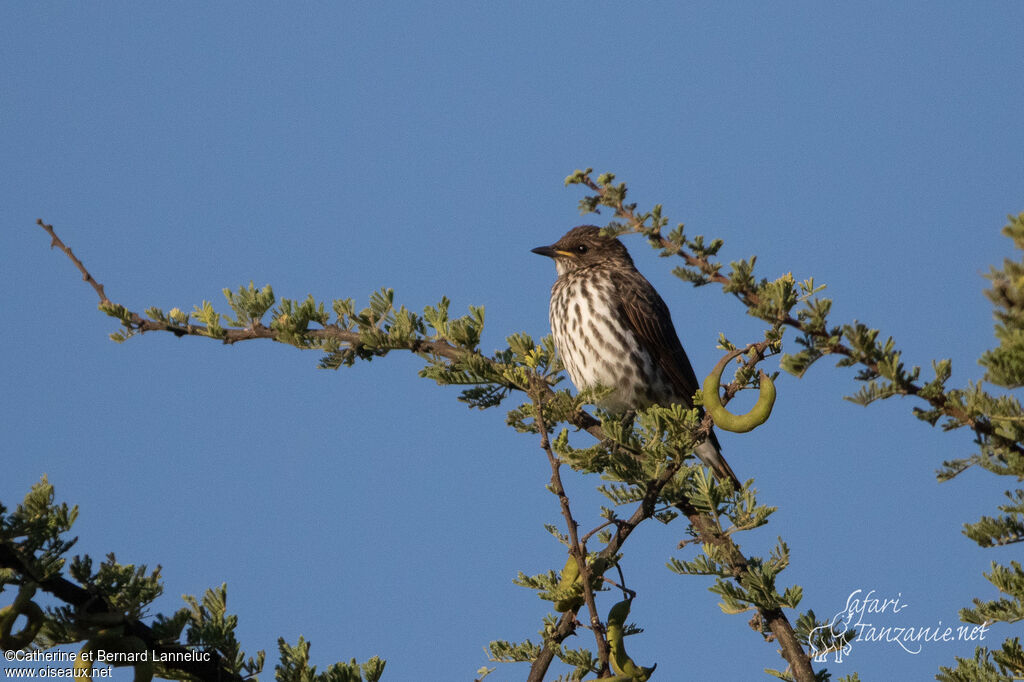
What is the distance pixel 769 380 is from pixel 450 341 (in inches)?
60.2

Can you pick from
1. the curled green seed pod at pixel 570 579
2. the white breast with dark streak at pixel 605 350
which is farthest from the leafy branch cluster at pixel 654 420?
the white breast with dark streak at pixel 605 350

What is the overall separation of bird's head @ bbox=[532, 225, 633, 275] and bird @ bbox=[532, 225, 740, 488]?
0.41m

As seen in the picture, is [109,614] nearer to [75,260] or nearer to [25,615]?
[25,615]

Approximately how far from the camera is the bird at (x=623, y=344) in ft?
26.9

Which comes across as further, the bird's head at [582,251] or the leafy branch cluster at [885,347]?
the bird's head at [582,251]

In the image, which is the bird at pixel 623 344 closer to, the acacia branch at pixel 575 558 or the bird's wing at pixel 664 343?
the bird's wing at pixel 664 343

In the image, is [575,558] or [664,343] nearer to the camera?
[575,558]

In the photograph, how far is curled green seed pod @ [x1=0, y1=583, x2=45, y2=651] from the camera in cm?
306

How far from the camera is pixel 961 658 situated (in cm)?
403

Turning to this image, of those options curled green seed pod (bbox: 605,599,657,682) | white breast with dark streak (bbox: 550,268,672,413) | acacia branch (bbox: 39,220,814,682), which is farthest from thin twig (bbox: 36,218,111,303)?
white breast with dark streak (bbox: 550,268,672,413)

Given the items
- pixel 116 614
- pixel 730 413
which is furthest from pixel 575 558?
pixel 116 614

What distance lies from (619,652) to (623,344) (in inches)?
187

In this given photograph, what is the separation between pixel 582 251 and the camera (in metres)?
9.27

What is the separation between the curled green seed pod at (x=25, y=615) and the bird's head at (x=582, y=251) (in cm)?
650
